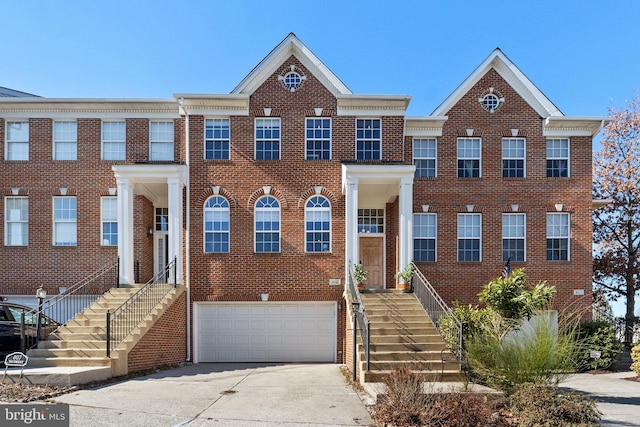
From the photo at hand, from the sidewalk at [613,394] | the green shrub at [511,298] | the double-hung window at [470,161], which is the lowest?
the sidewalk at [613,394]

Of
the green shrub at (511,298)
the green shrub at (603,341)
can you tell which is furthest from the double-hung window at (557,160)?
the green shrub at (511,298)

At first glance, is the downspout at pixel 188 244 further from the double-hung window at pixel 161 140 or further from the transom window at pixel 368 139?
the transom window at pixel 368 139

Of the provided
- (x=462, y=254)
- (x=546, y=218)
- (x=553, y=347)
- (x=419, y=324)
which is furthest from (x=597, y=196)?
(x=553, y=347)

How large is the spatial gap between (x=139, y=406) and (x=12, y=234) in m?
11.3

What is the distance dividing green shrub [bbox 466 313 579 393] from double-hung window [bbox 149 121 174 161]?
1230 cm

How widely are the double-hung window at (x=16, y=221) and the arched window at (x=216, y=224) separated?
21.2ft

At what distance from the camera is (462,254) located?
17.0 metres

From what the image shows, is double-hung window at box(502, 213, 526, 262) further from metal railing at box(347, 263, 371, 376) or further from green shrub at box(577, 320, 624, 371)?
metal railing at box(347, 263, 371, 376)

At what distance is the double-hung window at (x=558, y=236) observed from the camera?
1691 cm

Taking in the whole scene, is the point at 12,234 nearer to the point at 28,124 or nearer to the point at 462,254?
the point at 28,124

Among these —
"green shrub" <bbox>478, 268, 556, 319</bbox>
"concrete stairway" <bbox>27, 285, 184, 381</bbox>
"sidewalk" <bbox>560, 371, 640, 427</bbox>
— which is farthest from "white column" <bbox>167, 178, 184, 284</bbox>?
"sidewalk" <bbox>560, 371, 640, 427</bbox>

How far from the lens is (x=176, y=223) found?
51.5ft

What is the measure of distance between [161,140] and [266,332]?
25.3 feet

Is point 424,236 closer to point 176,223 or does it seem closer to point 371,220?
point 371,220
